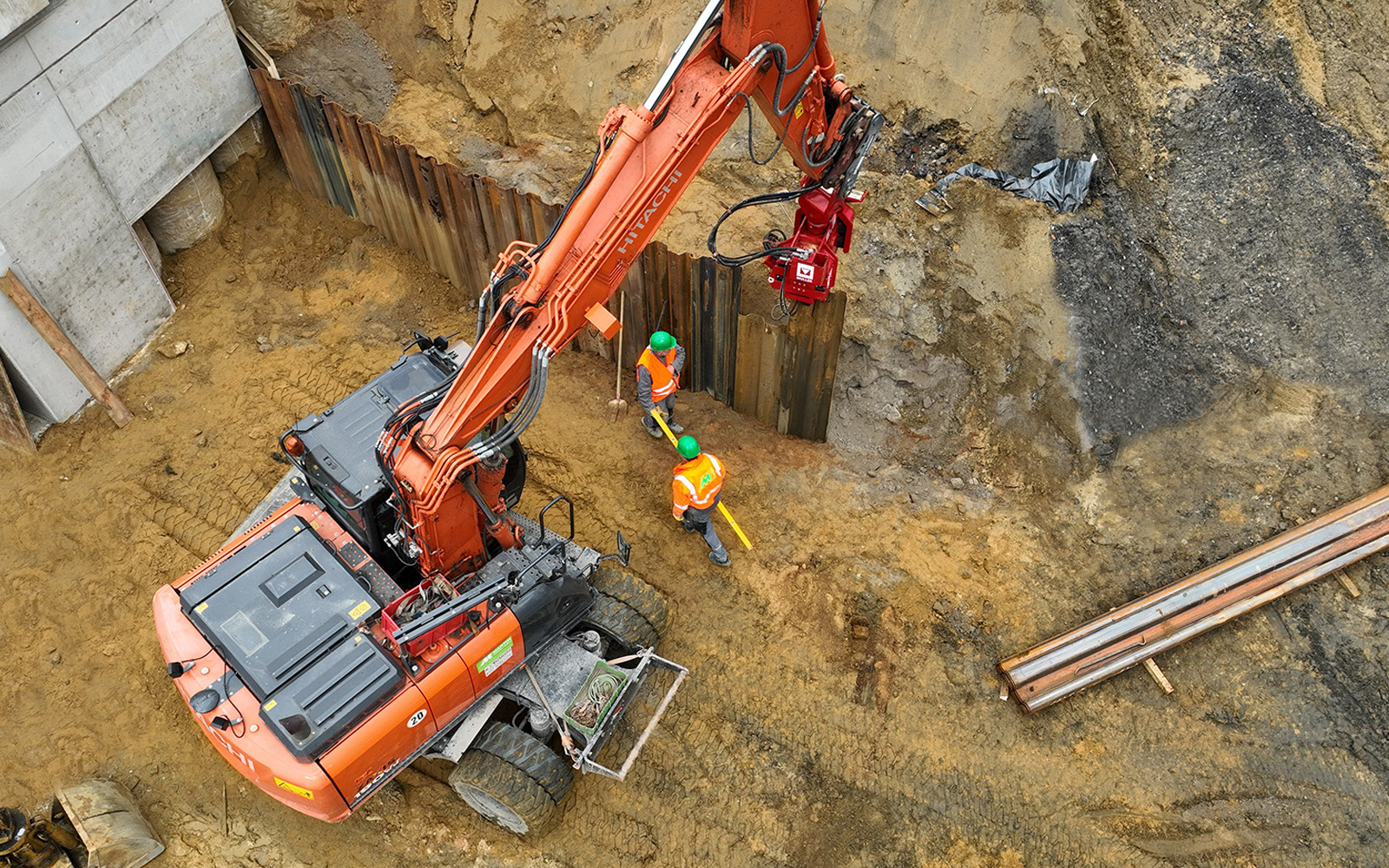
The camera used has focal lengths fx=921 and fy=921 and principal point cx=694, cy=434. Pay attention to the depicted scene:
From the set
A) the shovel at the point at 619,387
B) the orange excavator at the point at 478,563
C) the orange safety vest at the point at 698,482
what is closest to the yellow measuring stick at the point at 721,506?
the orange safety vest at the point at 698,482

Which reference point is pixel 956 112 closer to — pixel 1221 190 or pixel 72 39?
pixel 1221 190

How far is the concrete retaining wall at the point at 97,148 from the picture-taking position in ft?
31.3

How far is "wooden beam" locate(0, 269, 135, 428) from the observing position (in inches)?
376

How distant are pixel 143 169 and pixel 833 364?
8430 millimetres

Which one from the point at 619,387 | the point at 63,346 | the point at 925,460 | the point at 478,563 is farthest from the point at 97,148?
the point at 925,460

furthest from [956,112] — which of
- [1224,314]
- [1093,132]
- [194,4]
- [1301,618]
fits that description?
[194,4]

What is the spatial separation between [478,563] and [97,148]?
22.7ft

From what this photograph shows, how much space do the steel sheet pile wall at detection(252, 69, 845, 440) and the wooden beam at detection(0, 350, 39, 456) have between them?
4.52 m

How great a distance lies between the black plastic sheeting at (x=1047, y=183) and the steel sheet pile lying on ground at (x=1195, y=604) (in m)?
4.65

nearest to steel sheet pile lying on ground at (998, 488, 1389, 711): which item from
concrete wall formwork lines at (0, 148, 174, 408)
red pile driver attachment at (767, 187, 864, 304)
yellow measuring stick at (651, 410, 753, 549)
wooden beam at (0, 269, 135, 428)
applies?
yellow measuring stick at (651, 410, 753, 549)

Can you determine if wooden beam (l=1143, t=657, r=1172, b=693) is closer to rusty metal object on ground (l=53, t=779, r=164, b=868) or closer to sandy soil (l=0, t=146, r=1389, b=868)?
sandy soil (l=0, t=146, r=1389, b=868)

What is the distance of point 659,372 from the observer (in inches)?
393

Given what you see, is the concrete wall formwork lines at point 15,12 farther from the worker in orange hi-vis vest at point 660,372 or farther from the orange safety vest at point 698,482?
the orange safety vest at point 698,482

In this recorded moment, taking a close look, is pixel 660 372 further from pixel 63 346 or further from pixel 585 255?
pixel 63 346
